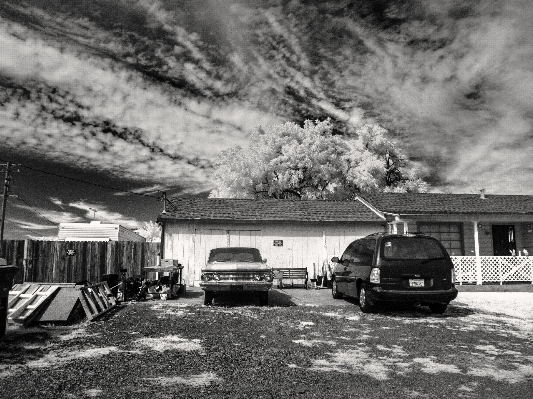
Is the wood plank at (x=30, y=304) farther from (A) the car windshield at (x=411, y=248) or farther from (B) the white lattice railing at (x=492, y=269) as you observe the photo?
(B) the white lattice railing at (x=492, y=269)

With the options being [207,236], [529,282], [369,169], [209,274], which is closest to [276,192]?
[369,169]

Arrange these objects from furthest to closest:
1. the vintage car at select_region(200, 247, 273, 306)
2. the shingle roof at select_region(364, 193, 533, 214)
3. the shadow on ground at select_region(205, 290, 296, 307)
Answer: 1. the shingle roof at select_region(364, 193, 533, 214)
2. the shadow on ground at select_region(205, 290, 296, 307)
3. the vintage car at select_region(200, 247, 273, 306)

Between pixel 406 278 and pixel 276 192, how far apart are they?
75.0 feet

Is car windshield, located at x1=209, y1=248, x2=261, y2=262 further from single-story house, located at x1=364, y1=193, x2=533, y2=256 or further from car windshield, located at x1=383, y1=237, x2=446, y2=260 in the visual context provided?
single-story house, located at x1=364, y1=193, x2=533, y2=256

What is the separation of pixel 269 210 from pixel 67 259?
358 inches

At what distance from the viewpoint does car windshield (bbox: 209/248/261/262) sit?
A: 11.7 meters

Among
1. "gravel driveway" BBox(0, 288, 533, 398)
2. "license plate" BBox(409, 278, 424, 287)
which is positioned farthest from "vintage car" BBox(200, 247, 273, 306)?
"license plate" BBox(409, 278, 424, 287)

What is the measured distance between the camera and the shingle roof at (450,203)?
17158 millimetres

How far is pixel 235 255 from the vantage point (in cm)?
1188

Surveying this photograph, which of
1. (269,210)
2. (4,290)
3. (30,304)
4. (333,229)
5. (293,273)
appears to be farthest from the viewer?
(269,210)

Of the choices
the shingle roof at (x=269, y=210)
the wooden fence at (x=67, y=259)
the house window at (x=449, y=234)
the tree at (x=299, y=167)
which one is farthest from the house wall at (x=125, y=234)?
the house window at (x=449, y=234)

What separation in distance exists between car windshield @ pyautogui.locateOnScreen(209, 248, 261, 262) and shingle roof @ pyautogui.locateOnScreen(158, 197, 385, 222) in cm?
504

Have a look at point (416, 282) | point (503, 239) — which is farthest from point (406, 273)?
point (503, 239)

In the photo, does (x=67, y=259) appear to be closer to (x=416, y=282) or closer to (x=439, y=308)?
(x=416, y=282)
